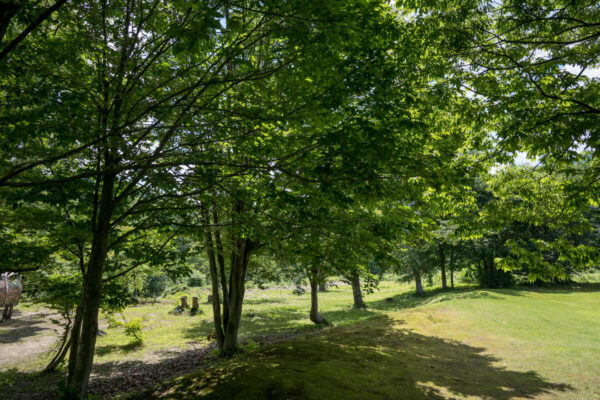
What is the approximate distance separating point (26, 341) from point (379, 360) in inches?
606

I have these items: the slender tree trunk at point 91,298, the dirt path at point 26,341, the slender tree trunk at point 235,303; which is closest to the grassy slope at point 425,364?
the slender tree trunk at point 91,298

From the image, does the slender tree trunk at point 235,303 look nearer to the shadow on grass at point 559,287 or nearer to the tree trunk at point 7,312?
the tree trunk at point 7,312

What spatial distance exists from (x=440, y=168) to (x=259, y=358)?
5.48m

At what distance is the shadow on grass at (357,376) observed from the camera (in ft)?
16.0

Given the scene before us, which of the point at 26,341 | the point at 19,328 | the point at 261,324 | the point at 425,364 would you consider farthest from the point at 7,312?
the point at 425,364

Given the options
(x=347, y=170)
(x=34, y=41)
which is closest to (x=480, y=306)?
(x=347, y=170)

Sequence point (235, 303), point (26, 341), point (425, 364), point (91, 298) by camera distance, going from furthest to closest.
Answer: point (26, 341)
point (235, 303)
point (425, 364)
point (91, 298)

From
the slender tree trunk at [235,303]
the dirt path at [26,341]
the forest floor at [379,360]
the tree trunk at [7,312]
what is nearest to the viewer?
the forest floor at [379,360]

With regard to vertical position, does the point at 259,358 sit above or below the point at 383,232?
below

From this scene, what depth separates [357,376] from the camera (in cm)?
596

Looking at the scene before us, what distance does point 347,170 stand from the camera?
4102 millimetres

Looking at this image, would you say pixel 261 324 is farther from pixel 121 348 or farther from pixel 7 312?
pixel 7 312

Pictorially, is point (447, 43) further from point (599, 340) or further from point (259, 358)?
point (599, 340)

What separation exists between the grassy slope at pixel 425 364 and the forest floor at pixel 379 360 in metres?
0.03
